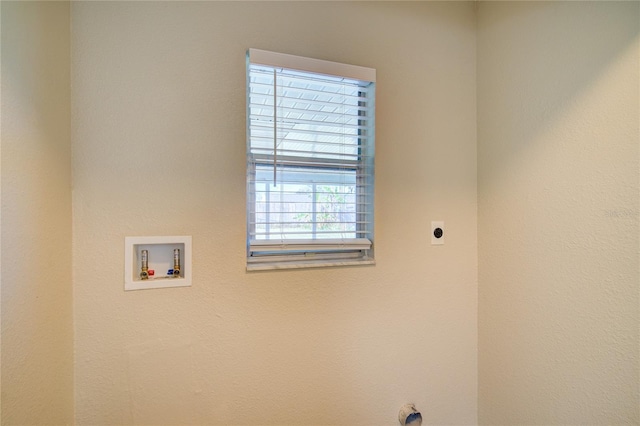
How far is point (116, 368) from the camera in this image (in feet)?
3.40

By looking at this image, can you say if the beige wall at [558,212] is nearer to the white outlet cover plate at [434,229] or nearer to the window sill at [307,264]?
the white outlet cover plate at [434,229]

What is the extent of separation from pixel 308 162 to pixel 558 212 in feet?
3.10

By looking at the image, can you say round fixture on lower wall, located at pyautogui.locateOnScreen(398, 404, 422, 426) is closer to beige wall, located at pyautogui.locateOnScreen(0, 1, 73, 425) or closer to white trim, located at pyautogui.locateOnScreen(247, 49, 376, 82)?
beige wall, located at pyautogui.locateOnScreen(0, 1, 73, 425)

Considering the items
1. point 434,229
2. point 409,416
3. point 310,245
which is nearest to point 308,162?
point 310,245

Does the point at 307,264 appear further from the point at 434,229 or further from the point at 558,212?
the point at 558,212

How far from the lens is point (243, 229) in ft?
3.79

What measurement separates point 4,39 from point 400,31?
1.32m

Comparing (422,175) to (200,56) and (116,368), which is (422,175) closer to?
(200,56)

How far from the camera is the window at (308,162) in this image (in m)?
1.19

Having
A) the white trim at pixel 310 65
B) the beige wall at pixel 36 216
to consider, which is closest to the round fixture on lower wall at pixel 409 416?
the beige wall at pixel 36 216

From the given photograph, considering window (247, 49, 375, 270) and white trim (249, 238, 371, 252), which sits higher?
window (247, 49, 375, 270)

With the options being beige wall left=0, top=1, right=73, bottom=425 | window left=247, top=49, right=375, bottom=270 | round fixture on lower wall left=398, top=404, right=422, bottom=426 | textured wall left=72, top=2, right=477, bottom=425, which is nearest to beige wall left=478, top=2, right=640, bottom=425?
textured wall left=72, top=2, right=477, bottom=425

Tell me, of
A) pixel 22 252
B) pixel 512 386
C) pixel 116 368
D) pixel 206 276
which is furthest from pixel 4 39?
pixel 512 386

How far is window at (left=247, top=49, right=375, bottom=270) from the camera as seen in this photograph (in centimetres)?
119
